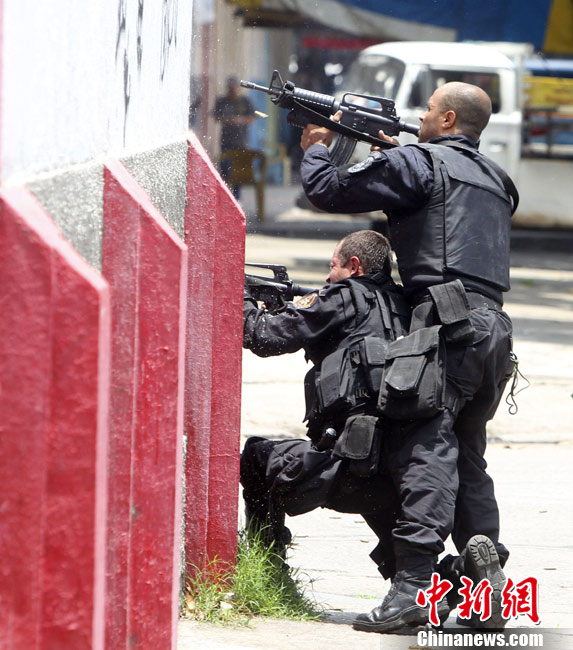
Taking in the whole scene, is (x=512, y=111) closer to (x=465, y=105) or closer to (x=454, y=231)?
(x=465, y=105)

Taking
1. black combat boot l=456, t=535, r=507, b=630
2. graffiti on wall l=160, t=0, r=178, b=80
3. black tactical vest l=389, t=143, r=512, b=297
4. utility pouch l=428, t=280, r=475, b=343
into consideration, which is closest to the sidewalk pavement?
black combat boot l=456, t=535, r=507, b=630

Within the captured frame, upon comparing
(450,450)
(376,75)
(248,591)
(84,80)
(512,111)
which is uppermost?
(84,80)

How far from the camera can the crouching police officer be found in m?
3.99

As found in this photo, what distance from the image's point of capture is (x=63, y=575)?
2066mm

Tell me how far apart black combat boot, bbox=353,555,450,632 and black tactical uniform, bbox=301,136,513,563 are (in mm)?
37

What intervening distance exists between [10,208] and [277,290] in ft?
8.24

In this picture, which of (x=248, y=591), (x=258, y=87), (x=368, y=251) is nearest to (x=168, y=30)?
(x=258, y=87)

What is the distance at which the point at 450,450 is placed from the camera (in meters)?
3.95

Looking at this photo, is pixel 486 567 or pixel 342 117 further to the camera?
pixel 342 117

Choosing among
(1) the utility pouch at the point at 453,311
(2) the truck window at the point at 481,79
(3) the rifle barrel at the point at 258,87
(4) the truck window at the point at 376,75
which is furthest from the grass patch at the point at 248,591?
(2) the truck window at the point at 481,79

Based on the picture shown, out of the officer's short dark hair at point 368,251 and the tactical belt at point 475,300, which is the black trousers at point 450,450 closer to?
the tactical belt at point 475,300

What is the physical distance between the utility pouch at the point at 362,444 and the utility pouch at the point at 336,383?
7cm

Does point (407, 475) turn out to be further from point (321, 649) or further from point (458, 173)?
point (458, 173)

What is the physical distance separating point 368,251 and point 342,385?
536mm
